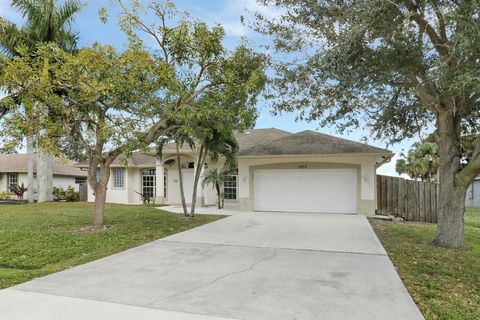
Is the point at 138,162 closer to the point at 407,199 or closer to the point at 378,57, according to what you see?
the point at 407,199

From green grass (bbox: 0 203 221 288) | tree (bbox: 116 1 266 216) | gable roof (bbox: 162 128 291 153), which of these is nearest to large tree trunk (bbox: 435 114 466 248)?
tree (bbox: 116 1 266 216)

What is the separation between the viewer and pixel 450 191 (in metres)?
8.91

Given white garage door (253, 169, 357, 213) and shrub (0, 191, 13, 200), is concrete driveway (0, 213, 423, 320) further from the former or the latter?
shrub (0, 191, 13, 200)

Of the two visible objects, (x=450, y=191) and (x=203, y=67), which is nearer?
(x=450, y=191)

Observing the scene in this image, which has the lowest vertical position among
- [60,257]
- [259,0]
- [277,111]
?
[60,257]

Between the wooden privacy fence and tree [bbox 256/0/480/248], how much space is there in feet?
16.1

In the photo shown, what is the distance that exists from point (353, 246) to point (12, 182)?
30.9 m

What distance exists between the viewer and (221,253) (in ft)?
25.5

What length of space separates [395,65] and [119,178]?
754 inches

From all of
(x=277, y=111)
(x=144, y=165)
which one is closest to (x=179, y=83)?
(x=277, y=111)

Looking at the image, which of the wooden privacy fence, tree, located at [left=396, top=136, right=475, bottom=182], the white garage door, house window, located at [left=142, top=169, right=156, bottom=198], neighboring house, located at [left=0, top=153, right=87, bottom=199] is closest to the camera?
the wooden privacy fence

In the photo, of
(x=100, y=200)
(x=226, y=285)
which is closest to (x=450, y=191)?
(x=226, y=285)

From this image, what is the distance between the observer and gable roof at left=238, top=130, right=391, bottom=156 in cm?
1518

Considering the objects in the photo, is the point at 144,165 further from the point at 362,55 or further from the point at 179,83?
the point at 362,55
